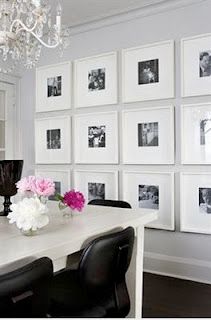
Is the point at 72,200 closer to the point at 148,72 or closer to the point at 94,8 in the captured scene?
the point at 148,72

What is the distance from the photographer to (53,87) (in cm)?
→ 387

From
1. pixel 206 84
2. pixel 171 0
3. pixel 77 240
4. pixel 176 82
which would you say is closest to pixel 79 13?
pixel 171 0

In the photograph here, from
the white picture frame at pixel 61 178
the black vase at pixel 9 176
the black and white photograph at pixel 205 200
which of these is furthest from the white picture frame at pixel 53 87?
the black vase at pixel 9 176

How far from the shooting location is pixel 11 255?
1.14m

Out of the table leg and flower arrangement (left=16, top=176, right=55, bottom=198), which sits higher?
flower arrangement (left=16, top=176, right=55, bottom=198)

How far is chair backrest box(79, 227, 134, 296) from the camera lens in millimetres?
1392

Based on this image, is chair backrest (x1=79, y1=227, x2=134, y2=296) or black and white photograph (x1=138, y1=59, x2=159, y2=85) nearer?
chair backrest (x1=79, y1=227, x2=134, y2=296)

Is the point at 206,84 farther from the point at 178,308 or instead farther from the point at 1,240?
the point at 1,240

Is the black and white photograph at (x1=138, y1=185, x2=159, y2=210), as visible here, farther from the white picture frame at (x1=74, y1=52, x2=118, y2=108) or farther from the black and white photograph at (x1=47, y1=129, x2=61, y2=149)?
the black and white photograph at (x1=47, y1=129, x2=61, y2=149)

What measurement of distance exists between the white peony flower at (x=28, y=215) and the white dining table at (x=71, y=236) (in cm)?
5

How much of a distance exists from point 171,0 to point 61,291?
2.77 m

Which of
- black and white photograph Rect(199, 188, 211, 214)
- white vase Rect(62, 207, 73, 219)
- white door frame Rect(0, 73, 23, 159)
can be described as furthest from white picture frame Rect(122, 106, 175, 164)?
white door frame Rect(0, 73, 23, 159)

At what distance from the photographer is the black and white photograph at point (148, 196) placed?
10.6 ft

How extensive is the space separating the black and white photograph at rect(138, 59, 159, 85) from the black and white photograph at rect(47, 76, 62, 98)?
1.03 metres
